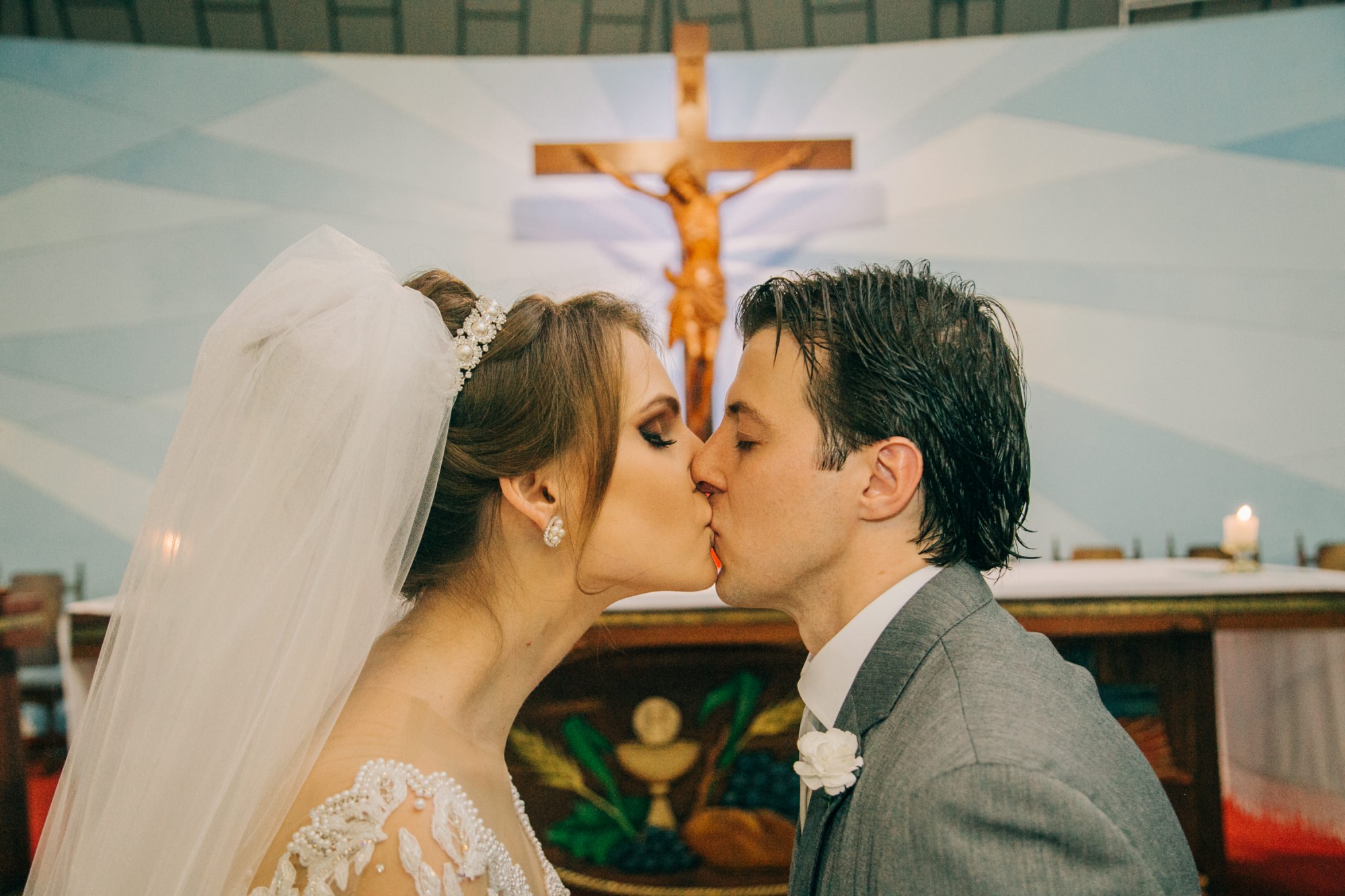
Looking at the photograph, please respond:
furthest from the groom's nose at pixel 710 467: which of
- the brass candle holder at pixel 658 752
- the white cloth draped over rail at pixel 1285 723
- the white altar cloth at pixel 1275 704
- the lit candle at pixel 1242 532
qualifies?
the white cloth draped over rail at pixel 1285 723

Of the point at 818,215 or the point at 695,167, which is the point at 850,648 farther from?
the point at 818,215

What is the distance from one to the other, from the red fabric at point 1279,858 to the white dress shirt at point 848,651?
2.49m

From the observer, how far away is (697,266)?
14.2 feet

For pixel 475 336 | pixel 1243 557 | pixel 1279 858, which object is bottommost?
pixel 1279 858

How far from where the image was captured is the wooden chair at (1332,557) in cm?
454

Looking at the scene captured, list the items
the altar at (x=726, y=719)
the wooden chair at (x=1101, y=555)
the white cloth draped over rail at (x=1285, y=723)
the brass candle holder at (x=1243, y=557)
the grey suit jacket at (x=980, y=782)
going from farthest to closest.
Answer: the wooden chair at (x=1101, y=555), the white cloth draped over rail at (x=1285, y=723), the brass candle holder at (x=1243, y=557), the altar at (x=726, y=719), the grey suit jacket at (x=980, y=782)

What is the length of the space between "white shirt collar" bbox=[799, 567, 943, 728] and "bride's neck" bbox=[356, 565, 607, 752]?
1.67 ft

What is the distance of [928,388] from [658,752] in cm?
180

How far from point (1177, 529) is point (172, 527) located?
4.78 m

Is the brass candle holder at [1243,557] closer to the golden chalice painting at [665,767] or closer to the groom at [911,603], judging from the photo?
the golden chalice painting at [665,767]

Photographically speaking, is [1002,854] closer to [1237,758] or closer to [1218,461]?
[1237,758]

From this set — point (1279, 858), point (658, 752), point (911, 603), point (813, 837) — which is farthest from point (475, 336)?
point (1279, 858)

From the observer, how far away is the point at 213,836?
1.37 metres

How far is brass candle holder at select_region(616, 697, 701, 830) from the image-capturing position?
9.57ft
